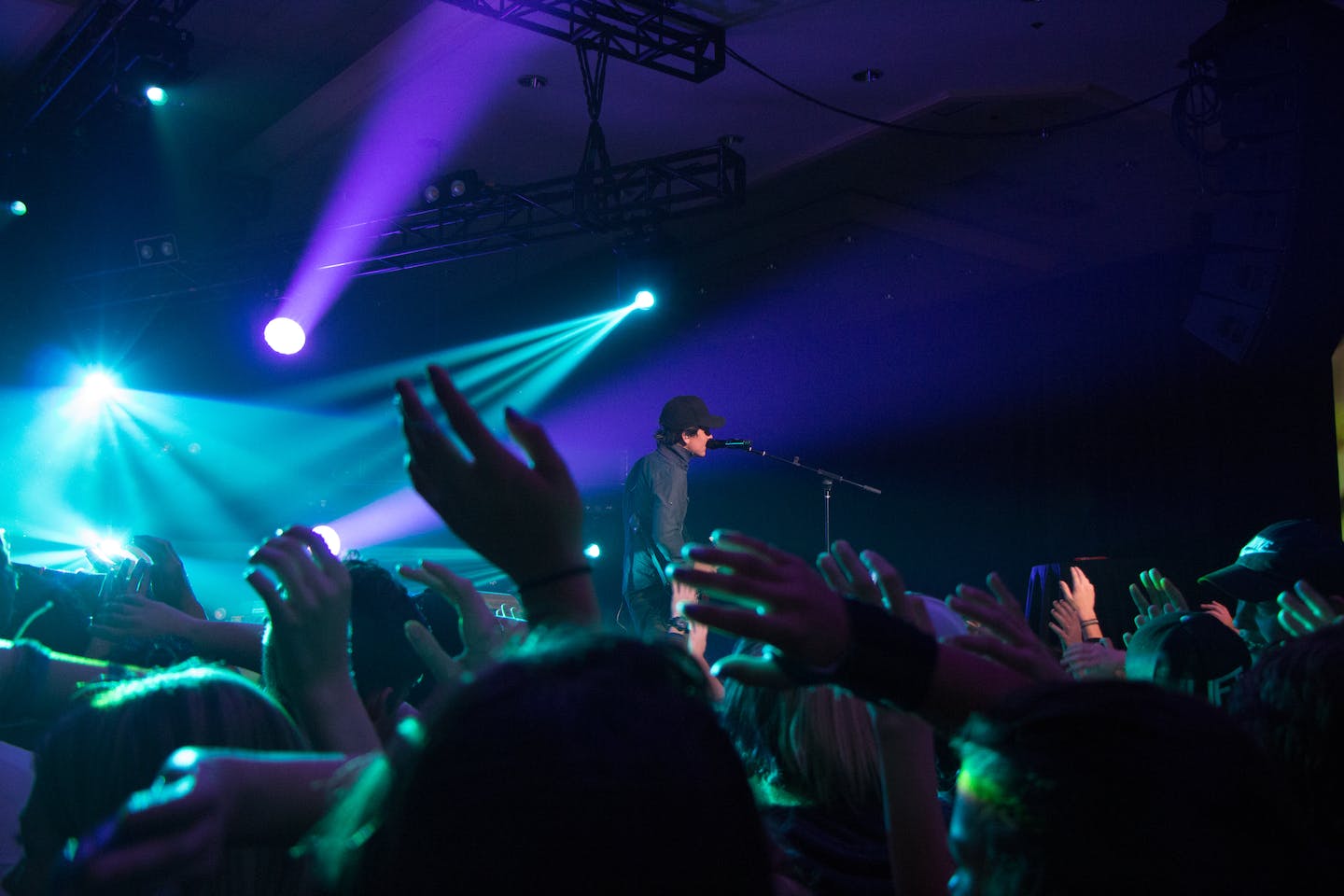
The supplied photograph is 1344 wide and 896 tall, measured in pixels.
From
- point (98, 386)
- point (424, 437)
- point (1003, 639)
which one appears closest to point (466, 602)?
point (424, 437)

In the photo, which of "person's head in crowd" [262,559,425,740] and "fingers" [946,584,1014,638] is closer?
"fingers" [946,584,1014,638]

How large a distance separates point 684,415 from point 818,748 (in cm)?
444

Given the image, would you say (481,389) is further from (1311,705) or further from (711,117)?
(1311,705)

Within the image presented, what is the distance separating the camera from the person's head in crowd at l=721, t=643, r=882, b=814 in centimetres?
148

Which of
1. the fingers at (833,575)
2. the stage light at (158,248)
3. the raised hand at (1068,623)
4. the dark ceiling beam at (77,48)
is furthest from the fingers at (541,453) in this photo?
the stage light at (158,248)

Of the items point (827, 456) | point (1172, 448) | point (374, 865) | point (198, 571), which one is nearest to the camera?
point (374, 865)

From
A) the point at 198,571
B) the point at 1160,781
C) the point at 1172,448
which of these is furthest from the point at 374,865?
the point at 198,571

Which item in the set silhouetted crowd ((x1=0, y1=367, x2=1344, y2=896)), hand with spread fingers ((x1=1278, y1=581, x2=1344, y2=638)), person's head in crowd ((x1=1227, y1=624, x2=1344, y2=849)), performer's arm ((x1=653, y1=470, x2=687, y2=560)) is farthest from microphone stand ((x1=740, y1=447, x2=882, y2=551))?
silhouetted crowd ((x1=0, y1=367, x2=1344, y2=896))

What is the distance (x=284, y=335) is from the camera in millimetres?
8172

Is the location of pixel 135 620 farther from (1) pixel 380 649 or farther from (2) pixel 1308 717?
(2) pixel 1308 717

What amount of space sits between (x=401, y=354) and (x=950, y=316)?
17.4ft

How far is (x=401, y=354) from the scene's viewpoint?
32.2 feet

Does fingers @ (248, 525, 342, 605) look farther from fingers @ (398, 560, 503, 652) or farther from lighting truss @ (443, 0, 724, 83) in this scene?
lighting truss @ (443, 0, 724, 83)

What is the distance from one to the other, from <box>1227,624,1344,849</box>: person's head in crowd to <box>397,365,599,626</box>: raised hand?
75 centimetres
